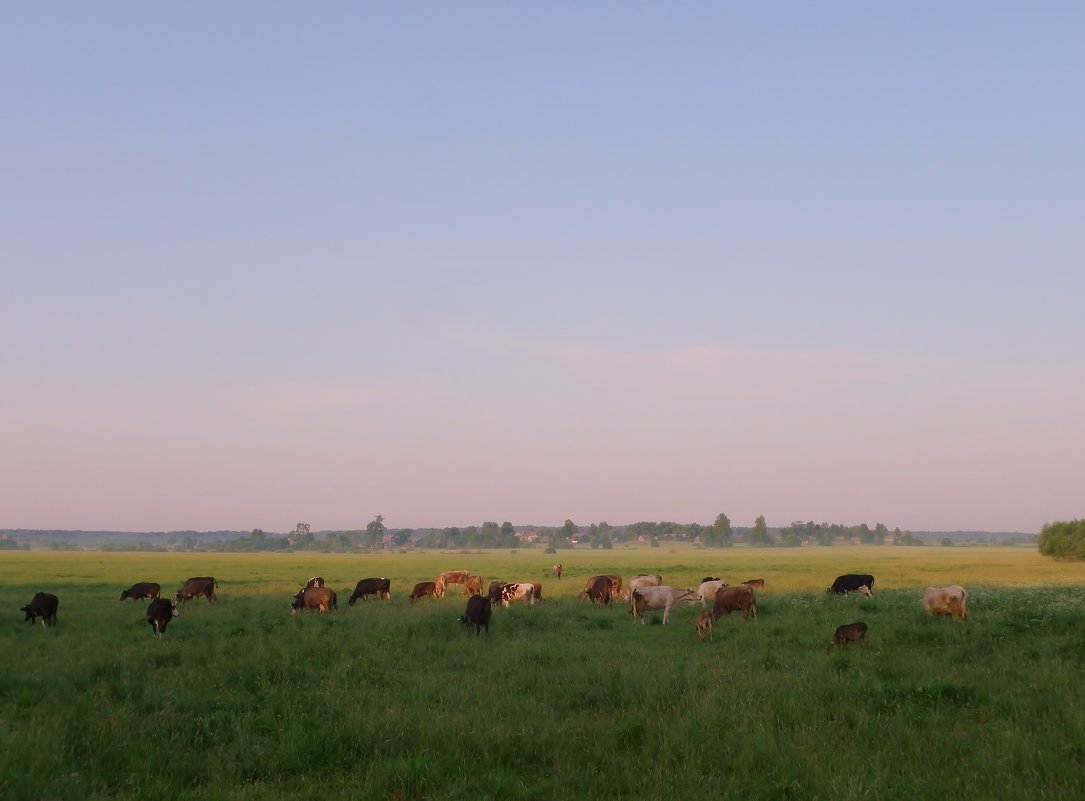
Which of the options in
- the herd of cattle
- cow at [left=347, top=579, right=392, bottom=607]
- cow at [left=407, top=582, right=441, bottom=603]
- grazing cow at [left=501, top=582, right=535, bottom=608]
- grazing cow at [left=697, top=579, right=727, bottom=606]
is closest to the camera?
the herd of cattle

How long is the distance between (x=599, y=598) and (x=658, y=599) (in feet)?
18.8

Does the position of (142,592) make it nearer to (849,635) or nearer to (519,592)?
(519,592)

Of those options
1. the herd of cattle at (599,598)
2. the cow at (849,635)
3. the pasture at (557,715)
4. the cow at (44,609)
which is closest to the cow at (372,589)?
the herd of cattle at (599,598)

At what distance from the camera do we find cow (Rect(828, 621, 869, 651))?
16.3m

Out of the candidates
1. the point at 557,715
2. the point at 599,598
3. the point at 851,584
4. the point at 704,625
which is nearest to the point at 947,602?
the point at 704,625

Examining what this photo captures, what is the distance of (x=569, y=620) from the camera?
77.1 feet

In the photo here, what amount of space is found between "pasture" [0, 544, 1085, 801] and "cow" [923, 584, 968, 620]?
109 centimetres

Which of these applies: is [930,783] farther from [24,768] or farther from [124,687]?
[124,687]

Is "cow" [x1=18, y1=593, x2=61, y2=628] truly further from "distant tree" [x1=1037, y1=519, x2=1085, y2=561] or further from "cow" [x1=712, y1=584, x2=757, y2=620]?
"distant tree" [x1=1037, y1=519, x2=1085, y2=561]

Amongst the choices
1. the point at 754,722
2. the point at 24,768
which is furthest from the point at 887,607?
the point at 24,768

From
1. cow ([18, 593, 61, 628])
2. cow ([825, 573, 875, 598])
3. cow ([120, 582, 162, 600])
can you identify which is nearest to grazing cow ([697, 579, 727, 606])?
cow ([825, 573, 875, 598])

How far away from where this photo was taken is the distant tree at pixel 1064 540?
250 ft

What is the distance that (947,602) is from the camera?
790 inches

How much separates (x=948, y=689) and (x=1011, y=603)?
40.6 ft
